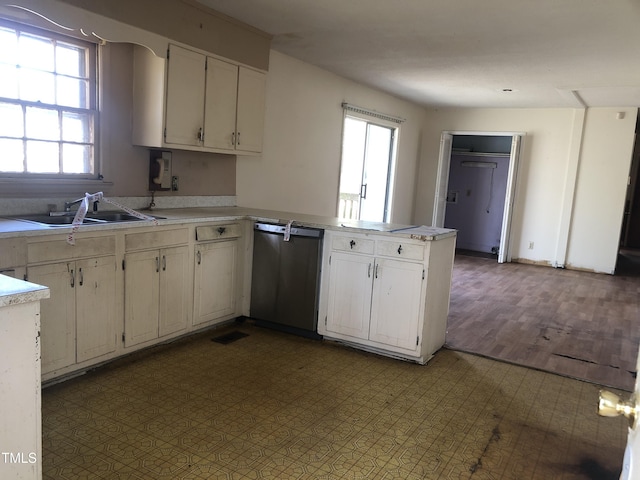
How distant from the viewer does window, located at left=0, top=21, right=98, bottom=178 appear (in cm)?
306

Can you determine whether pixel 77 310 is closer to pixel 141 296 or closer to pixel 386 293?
pixel 141 296

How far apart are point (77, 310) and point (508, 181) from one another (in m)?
6.93

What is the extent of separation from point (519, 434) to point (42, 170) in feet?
11.0

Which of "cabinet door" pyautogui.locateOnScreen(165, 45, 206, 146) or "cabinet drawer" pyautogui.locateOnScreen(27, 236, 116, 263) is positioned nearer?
"cabinet drawer" pyautogui.locateOnScreen(27, 236, 116, 263)

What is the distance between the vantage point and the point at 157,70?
362 cm

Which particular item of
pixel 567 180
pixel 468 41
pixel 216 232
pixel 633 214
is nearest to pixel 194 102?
pixel 216 232

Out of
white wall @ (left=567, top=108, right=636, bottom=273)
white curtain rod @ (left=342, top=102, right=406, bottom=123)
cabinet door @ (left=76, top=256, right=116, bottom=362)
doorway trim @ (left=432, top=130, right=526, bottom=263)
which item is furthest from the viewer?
doorway trim @ (left=432, top=130, right=526, bottom=263)

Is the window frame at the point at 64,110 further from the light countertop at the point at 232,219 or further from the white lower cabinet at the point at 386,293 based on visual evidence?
the white lower cabinet at the point at 386,293

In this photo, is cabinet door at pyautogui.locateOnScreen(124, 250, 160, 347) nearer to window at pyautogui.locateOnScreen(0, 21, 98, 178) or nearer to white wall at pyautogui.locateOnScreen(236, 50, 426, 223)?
window at pyautogui.locateOnScreen(0, 21, 98, 178)

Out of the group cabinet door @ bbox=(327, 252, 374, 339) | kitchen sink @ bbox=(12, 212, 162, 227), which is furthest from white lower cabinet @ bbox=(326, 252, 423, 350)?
kitchen sink @ bbox=(12, 212, 162, 227)

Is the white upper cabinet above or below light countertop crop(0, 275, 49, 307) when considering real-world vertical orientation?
above

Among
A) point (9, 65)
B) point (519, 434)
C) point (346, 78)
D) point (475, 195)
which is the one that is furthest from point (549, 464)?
point (475, 195)

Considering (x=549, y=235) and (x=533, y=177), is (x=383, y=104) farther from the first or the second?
(x=549, y=235)

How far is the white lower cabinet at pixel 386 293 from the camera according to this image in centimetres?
345
